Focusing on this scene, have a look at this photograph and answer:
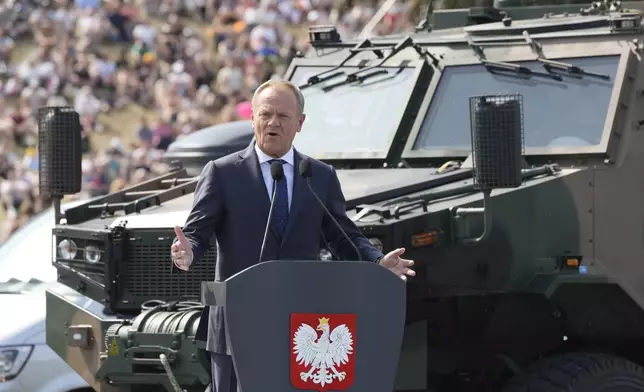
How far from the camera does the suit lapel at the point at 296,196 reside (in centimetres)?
632

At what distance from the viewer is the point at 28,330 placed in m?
10.4

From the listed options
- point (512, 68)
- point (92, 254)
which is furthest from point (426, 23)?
point (92, 254)

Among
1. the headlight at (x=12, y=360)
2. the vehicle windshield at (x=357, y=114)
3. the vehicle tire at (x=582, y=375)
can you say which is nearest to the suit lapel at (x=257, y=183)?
the vehicle tire at (x=582, y=375)

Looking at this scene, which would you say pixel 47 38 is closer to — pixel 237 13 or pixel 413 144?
pixel 237 13

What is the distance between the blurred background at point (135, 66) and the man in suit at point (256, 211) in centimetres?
1208

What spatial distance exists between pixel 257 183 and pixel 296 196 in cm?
17

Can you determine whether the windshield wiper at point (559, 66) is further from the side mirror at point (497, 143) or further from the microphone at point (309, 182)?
the microphone at point (309, 182)

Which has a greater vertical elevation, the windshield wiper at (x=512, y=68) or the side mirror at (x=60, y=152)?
the windshield wiper at (x=512, y=68)

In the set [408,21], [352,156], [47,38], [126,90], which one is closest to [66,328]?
[352,156]

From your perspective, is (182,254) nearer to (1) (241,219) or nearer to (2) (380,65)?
(1) (241,219)

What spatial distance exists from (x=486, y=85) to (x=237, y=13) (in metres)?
14.7

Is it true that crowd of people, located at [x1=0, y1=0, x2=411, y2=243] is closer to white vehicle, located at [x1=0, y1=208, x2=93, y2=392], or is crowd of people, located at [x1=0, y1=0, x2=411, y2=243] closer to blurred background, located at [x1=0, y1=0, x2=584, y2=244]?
blurred background, located at [x1=0, y1=0, x2=584, y2=244]

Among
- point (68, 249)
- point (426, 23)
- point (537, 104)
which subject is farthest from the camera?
point (426, 23)

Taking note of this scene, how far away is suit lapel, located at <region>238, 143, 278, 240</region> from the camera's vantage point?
633 cm
